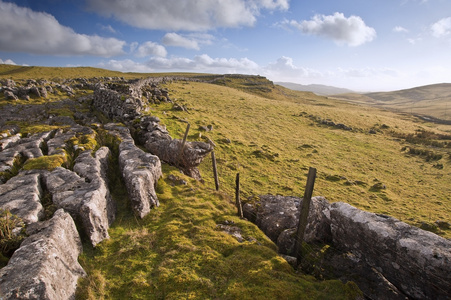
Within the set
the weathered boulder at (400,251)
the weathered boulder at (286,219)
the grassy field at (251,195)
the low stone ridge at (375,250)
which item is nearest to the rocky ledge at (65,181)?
the grassy field at (251,195)

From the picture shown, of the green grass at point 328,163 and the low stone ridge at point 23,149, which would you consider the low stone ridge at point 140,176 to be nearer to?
the low stone ridge at point 23,149

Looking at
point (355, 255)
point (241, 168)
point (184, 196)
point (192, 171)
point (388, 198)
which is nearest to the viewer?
point (355, 255)

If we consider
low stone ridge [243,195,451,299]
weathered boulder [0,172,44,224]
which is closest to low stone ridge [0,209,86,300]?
weathered boulder [0,172,44,224]

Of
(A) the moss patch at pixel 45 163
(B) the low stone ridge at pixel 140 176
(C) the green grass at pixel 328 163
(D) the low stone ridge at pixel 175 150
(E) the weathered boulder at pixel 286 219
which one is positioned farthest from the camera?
(C) the green grass at pixel 328 163

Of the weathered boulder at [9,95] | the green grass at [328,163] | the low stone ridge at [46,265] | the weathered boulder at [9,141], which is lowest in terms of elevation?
the green grass at [328,163]

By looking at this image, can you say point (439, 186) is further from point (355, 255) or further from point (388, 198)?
point (355, 255)

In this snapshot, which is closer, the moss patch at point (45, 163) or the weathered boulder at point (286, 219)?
the weathered boulder at point (286, 219)

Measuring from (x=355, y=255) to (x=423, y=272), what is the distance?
245cm

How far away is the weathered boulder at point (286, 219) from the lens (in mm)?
11086

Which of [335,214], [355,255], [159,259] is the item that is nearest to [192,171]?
[159,259]

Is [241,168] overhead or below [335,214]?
below

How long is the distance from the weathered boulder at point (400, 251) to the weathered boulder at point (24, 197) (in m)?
13.3

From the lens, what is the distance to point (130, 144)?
17.3m

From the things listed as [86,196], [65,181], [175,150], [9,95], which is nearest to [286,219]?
[86,196]
